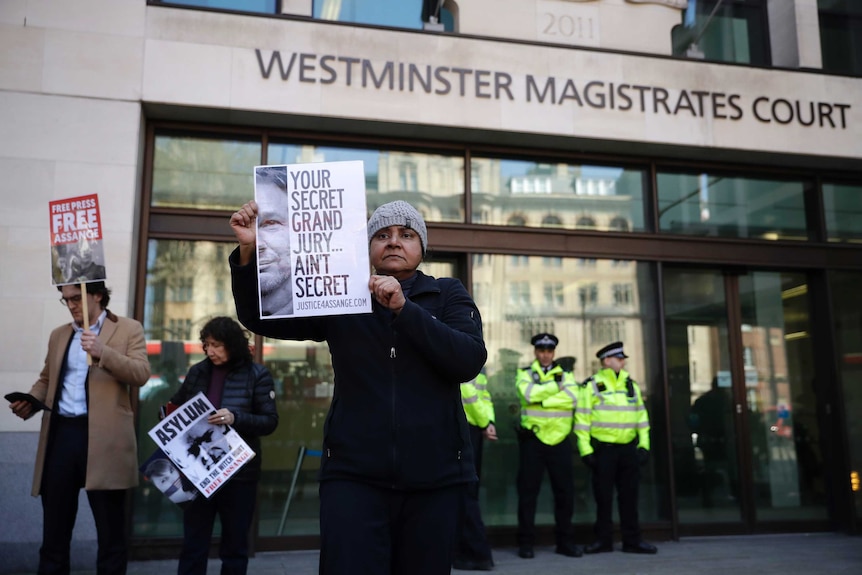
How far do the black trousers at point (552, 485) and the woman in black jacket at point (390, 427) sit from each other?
5.34 meters

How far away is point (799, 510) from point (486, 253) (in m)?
4.97

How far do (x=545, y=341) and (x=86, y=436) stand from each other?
15.1ft

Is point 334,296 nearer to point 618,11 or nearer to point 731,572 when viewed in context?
point 731,572

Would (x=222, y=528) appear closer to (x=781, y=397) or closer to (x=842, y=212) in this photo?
(x=781, y=397)

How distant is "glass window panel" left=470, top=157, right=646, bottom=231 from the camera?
29.9 feet

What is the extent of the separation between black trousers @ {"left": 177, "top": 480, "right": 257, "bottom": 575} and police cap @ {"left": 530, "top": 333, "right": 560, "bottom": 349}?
3702 mm

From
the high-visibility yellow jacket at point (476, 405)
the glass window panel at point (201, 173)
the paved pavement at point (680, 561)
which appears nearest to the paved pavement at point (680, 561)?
the paved pavement at point (680, 561)

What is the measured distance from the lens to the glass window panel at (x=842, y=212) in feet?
33.2

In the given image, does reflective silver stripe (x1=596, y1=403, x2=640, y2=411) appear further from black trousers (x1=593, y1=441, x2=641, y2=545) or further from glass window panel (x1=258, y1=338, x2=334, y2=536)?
glass window panel (x1=258, y1=338, x2=334, y2=536)

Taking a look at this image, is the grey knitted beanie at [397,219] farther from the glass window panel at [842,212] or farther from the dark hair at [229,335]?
the glass window panel at [842,212]

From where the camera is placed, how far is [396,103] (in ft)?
27.6

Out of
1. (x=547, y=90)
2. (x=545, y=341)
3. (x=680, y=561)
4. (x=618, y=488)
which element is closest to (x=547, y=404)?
(x=545, y=341)

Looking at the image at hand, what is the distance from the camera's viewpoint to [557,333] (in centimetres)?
916

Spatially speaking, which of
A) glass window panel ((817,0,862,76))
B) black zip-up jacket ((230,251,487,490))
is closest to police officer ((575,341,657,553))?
glass window panel ((817,0,862,76))
